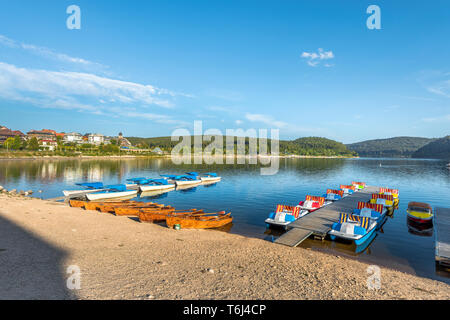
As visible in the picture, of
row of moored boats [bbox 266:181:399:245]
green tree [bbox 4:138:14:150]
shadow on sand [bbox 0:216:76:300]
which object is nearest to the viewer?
shadow on sand [bbox 0:216:76:300]

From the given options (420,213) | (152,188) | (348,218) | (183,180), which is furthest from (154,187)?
(420,213)

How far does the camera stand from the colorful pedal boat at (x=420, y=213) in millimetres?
24859

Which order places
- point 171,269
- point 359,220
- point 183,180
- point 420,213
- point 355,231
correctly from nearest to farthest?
point 171,269, point 355,231, point 359,220, point 420,213, point 183,180

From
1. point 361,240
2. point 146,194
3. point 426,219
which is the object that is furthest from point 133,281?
point 146,194

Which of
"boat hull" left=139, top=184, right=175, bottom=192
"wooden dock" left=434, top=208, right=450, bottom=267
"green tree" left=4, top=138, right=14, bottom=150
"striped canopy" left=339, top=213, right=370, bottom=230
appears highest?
"green tree" left=4, top=138, right=14, bottom=150

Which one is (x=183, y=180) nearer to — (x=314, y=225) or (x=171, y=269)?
(x=314, y=225)

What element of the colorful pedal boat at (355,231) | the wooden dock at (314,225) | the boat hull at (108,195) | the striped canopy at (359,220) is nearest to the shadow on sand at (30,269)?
the wooden dock at (314,225)

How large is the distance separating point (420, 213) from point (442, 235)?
6.92 m

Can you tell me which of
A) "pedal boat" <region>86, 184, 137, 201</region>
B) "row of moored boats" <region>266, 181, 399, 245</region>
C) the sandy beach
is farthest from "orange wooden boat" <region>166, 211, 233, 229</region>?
"pedal boat" <region>86, 184, 137, 201</region>

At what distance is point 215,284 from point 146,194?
3468cm

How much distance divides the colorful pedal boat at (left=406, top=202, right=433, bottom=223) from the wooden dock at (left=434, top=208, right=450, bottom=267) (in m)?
0.64

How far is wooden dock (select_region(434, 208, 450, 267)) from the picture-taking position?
15.1 meters

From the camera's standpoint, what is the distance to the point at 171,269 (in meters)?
11.4

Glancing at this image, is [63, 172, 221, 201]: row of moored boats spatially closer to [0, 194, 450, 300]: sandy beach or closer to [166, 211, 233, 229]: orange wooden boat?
[0, 194, 450, 300]: sandy beach
